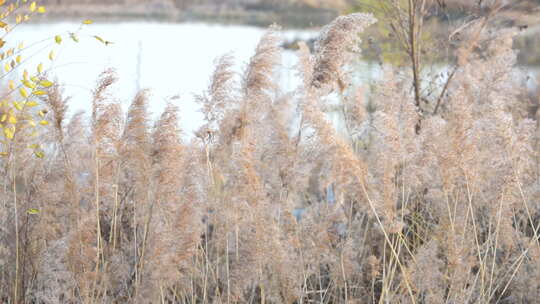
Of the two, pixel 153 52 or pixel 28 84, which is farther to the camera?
pixel 153 52

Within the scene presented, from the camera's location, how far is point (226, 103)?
3.00m

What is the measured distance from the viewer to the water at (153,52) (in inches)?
481

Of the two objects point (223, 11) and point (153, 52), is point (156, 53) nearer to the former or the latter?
point (153, 52)

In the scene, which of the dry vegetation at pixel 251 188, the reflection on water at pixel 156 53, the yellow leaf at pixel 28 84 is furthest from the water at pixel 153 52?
the yellow leaf at pixel 28 84

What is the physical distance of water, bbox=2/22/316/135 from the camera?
1222cm

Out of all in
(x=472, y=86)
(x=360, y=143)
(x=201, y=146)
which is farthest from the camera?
(x=360, y=143)

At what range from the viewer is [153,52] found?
16906 mm

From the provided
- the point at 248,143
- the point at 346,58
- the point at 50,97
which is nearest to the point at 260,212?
the point at 248,143

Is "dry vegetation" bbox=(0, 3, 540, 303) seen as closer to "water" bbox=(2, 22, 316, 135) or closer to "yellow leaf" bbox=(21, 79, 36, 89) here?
"yellow leaf" bbox=(21, 79, 36, 89)

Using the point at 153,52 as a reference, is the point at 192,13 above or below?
above

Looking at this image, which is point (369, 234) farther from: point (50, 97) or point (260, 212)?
point (50, 97)

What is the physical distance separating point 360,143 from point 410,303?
7.06 ft

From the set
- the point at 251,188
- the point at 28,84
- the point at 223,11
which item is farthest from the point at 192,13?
the point at 251,188

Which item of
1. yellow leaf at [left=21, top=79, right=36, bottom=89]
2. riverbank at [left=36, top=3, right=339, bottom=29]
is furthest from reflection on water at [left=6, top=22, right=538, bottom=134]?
yellow leaf at [left=21, top=79, right=36, bottom=89]
